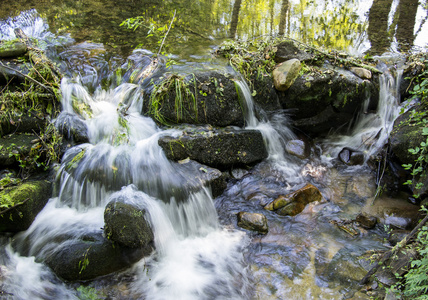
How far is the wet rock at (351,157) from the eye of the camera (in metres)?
5.41

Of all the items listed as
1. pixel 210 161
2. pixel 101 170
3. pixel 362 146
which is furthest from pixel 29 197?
pixel 362 146

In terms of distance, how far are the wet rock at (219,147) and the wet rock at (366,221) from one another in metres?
1.91

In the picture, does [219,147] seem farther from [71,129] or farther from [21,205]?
[21,205]

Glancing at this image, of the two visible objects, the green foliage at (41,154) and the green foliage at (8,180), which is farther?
the green foliage at (41,154)

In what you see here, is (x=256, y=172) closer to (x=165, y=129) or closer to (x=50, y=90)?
(x=165, y=129)

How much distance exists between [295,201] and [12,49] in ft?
18.4

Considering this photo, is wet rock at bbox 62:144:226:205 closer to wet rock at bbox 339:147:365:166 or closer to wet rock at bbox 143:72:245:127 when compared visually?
wet rock at bbox 143:72:245:127

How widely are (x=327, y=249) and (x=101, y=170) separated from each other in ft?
11.1

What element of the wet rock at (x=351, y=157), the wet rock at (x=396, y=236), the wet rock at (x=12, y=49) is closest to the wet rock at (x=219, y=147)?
the wet rock at (x=351, y=157)

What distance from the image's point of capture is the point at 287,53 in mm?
5875

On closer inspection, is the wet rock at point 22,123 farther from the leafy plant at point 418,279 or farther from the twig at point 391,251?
the leafy plant at point 418,279

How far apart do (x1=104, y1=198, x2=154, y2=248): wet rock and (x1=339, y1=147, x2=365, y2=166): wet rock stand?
3889mm

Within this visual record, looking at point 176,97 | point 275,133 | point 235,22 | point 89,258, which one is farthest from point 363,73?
point 89,258

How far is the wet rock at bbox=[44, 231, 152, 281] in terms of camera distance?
11.1 feet
